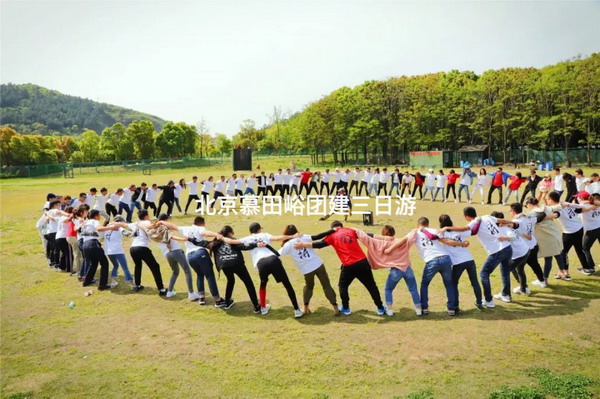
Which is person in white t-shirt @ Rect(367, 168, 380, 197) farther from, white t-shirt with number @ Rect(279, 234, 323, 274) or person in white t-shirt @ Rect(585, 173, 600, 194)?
white t-shirt with number @ Rect(279, 234, 323, 274)

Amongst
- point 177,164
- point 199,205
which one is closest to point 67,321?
point 199,205

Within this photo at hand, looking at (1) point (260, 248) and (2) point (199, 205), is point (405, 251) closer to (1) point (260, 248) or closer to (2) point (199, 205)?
(1) point (260, 248)

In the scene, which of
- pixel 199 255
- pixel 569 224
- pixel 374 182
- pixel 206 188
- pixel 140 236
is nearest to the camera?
pixel 199 255

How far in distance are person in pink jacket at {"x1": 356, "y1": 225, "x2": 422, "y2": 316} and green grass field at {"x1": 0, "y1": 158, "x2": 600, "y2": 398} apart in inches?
18.1

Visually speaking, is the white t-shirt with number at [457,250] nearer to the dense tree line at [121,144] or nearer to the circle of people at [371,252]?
the circle of people at [371,252]

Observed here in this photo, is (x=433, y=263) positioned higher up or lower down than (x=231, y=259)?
lower down

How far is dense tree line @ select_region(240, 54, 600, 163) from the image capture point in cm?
5009

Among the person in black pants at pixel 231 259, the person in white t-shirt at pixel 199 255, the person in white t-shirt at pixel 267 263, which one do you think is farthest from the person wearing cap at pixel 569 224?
the person in white t-shirt at pixel 199 255

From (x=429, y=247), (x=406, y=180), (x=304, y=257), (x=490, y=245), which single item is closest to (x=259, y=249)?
(x=304, y=257)

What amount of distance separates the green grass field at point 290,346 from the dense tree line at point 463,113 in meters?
50.9

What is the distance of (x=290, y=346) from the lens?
21.5 ft

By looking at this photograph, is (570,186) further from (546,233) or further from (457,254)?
(457,254)

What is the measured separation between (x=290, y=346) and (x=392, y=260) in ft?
8.78

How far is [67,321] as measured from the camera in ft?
26.7
